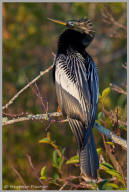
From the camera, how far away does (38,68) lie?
6.14 m

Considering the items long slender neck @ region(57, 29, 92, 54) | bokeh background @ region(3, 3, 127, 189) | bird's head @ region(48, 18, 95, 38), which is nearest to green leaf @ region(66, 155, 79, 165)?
bokeh background @ region(3, 3, 127, 189)

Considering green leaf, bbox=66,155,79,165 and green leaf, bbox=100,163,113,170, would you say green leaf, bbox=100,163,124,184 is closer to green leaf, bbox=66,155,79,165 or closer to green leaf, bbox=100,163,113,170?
green leaf, bbox=100,163,113,170

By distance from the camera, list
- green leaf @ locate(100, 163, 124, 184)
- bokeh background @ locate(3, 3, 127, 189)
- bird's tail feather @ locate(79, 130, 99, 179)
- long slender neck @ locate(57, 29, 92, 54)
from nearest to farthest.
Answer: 1. green leaf @ locate(100, 163, 124, 184)
2. bird's tail feather @ locate(79, 130, 99, 179)
3. long slender neck @ locate(57, 29, 92, 54)
4. bokeh background @ locate(3, 3, 127, 189)

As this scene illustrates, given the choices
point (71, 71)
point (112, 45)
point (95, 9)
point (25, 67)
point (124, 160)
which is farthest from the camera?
point (112, 45)

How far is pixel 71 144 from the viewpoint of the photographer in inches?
196

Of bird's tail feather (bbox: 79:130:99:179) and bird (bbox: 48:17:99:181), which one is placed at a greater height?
bird (bbox: 48:17:99:181)

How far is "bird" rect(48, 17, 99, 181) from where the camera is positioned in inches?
109

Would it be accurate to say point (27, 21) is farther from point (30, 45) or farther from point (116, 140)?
point (116, 140)

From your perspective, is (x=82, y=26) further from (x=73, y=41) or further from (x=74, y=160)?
(x=74, y=160)

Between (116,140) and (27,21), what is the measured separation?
13.7 feet

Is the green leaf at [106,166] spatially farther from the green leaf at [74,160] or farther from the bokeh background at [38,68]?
the bokeh background at [38,68]

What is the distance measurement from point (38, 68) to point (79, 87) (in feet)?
11.0

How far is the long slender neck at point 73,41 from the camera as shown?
3336 millimetres

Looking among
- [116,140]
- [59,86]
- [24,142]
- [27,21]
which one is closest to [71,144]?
[24,142]
